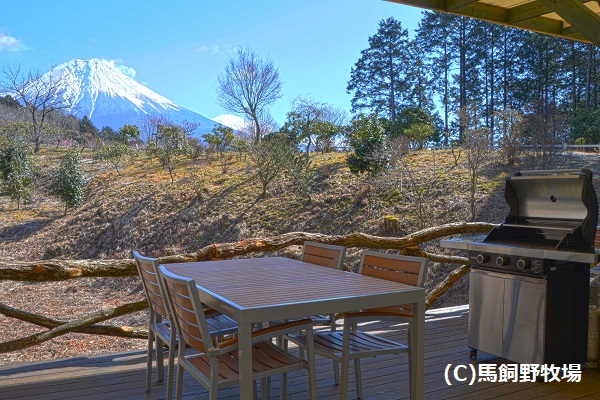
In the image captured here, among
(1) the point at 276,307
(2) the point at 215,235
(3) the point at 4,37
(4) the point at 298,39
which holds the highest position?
(3) the point at 4,37

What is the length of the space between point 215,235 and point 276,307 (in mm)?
11168

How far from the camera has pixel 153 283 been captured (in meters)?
2.62

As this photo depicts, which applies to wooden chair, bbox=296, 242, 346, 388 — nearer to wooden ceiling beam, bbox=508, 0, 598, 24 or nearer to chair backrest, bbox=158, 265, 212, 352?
chair backrest, bbox=158, 265, 212, 352

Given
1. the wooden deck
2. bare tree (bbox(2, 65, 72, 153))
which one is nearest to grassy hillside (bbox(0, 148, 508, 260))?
bare tree (bbox(2, 65, 72, 153))

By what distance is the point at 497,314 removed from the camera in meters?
3.22

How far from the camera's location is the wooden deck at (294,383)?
279 cm

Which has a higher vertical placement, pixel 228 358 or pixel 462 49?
pixel 462 49

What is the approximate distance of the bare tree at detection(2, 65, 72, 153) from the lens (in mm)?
20656

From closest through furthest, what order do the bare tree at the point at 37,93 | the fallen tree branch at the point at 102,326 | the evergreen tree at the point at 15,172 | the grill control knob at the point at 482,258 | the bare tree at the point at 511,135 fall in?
the grill control knob at the point at 482,258 → the fallen tree branch at the point at 102,326 → the bare tree at the point at 511,135 → the evergreen tree at the point at 15,172 → the bare tree at the point at 37,93

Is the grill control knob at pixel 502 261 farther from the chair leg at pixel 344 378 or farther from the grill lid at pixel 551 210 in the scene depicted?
the chair leg at pixel 344 378

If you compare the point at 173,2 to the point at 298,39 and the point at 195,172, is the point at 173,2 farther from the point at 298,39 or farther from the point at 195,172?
the point at 195,172

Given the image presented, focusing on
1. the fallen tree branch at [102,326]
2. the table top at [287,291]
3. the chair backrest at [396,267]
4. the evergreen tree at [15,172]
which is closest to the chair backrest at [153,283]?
the table top at [287,291]

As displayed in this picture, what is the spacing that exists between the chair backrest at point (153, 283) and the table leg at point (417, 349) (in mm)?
1209

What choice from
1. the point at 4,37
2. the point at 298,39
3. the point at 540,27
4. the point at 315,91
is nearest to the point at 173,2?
the point at 298,39
